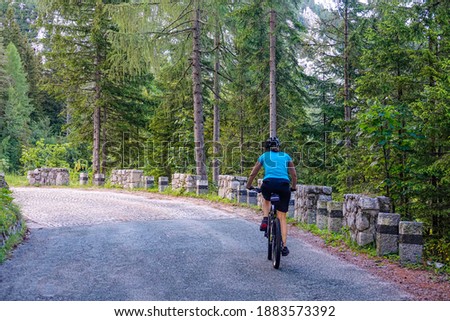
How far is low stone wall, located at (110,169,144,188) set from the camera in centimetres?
2164

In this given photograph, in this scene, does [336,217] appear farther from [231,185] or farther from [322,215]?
[231,185]

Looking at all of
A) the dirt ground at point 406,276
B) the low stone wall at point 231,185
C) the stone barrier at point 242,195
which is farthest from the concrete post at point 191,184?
the dirt ground at point 406,276

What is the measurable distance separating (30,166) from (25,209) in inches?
778

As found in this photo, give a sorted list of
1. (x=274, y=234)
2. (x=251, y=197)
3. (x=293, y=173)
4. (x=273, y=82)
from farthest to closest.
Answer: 1. (x=273, y=82)
2. (x=251, y=197)
3. (x=293, y=173)
4. (x=274, y=234)

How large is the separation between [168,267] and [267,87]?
16.8 m

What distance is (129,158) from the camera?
96.5ft

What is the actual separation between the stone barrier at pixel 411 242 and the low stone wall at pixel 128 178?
16744 mm

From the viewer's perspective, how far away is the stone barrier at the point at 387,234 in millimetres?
6836

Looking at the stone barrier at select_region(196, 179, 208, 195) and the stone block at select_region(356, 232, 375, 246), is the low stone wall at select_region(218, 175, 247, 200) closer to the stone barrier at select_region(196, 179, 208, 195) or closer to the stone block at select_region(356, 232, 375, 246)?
the stone barrier at select_region(196, 179, 208, 195)

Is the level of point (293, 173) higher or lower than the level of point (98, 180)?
higher

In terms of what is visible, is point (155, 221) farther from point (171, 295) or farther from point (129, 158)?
point (129, 158)

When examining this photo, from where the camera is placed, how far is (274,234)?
6.06 metres

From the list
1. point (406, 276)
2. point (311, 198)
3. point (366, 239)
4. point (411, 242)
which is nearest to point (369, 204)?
point (366, 239)

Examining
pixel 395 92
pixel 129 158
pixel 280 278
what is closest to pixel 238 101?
pixel 129 158
